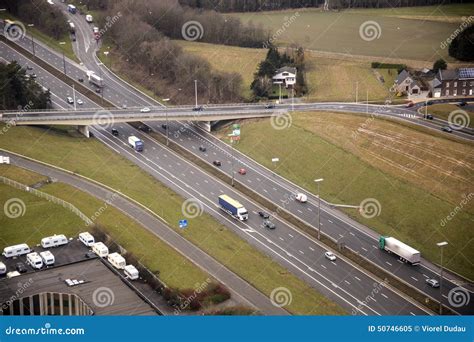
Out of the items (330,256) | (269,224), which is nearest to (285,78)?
(269,224)

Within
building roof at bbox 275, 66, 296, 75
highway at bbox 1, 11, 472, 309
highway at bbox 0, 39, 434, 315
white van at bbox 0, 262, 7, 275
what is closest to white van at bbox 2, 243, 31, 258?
white van at bbox 0, 262, 7, 275

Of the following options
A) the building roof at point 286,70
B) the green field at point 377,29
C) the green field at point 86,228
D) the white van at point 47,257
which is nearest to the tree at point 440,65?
the green field at point 377,29

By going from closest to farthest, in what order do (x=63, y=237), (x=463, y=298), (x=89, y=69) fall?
(x=463, y=298) → (x=63, y=237) → (x=89, y=69)

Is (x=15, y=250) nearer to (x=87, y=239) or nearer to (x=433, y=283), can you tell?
(x=87, y=239)

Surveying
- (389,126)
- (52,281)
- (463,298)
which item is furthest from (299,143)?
(52,281)

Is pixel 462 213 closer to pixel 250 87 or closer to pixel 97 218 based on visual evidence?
pixel 97 218

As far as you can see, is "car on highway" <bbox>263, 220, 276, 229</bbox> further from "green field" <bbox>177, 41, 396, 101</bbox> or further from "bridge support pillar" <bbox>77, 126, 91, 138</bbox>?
"green field" <bbox>177, 41, 396, 101</bbox>

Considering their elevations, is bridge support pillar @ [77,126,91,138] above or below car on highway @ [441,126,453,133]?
below
